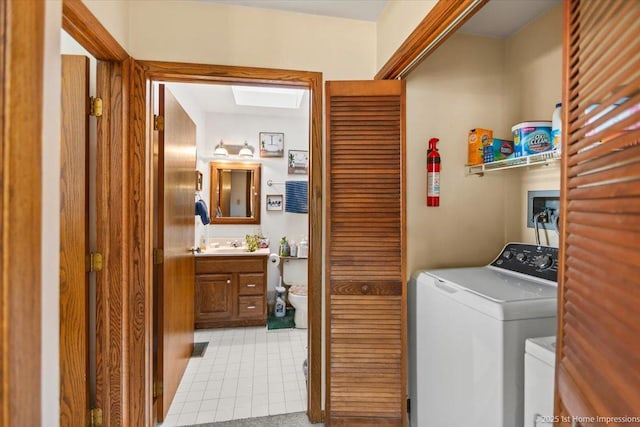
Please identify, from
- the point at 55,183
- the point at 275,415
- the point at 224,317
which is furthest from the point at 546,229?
the point at 224,317

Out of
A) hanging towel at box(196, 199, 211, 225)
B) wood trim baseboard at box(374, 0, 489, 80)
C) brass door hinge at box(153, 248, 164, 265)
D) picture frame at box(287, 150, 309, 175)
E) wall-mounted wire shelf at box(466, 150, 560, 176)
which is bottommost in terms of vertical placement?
brass door hinge at box(153, 248, 164, 265)

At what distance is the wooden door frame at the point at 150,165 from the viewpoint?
4.82 ft

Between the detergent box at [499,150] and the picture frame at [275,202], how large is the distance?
98.1 inches

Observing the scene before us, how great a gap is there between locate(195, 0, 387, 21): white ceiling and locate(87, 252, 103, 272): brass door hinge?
1446mm

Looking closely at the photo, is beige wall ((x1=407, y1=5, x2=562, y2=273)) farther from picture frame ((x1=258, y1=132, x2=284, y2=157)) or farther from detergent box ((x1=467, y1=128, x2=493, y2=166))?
picture frame ((x1=258, y1=132, x2=284, y2=157))

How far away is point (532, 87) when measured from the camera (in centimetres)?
169

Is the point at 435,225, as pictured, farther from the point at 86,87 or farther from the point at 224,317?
the point at 224,317

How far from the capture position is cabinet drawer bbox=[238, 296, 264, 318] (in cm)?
301

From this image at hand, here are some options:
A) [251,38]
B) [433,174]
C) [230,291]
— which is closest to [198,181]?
[230,291]

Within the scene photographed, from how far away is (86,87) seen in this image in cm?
134

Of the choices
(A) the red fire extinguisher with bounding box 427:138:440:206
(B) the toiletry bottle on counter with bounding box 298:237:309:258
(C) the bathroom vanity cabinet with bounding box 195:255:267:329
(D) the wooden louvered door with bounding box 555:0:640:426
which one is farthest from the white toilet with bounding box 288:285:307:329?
(D) the wooden louvered door with bounding box 555:0:640:426

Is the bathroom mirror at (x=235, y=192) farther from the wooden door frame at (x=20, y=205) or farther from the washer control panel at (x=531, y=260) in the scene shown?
the wooden door frame at (x=20, y=205)

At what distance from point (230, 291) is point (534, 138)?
2.80m

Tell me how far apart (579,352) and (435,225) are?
1.26 m
